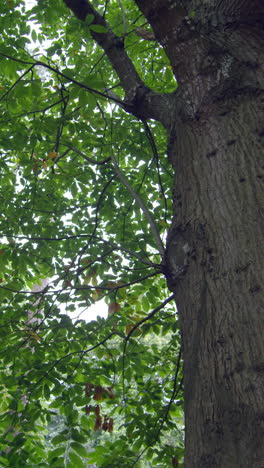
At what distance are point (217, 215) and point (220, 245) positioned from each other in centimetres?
13

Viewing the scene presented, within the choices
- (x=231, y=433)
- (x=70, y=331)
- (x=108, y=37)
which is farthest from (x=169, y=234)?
(x=70, y=331)

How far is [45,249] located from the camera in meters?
4.08

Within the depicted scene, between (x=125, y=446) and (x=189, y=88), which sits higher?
(x=189, y=88)

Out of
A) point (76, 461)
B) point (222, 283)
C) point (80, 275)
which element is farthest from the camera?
point (80, 275)

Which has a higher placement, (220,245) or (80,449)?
(220,245)

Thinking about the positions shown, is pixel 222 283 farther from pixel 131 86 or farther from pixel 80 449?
pixel 80 449

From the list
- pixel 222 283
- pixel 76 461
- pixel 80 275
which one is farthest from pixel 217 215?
pixel 80 275

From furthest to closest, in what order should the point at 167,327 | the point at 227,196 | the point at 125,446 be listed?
the point at 167,327, the point at 125,446, the point at 227,196

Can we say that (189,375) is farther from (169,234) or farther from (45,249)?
(45,249)

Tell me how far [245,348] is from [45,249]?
3106 millimetres

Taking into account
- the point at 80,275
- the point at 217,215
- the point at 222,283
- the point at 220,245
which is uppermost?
the point at 80,275

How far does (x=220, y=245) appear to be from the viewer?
1.46m

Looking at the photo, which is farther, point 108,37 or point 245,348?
point 108,37

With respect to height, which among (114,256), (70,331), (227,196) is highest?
(114,256)
